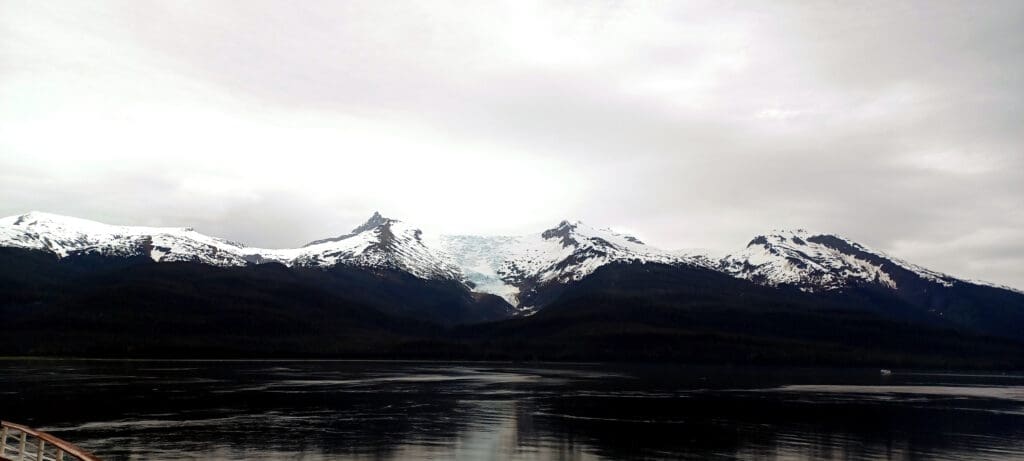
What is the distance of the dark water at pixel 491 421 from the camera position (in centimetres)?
6431

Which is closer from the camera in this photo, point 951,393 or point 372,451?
point 372,451

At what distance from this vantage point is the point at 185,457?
5697 centimetres

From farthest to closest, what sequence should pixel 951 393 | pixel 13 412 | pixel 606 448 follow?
pixel 951 393 → pixel 13 412 → pixel 606 448

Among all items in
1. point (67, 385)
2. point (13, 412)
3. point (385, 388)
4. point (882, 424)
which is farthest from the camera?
point (385, 388)

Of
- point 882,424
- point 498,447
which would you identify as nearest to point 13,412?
point 498,447

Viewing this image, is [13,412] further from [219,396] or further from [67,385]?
[67,385]

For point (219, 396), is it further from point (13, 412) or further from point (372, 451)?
point (372, 451)

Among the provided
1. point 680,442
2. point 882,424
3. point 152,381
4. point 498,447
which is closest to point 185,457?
point 498,447

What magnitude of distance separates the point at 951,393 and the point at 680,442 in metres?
104

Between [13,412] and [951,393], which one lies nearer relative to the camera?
[13,412]

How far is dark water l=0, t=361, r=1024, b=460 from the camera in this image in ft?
211

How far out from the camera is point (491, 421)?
3332 inches

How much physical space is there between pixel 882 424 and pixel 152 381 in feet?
367

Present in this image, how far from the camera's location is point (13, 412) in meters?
78.8
